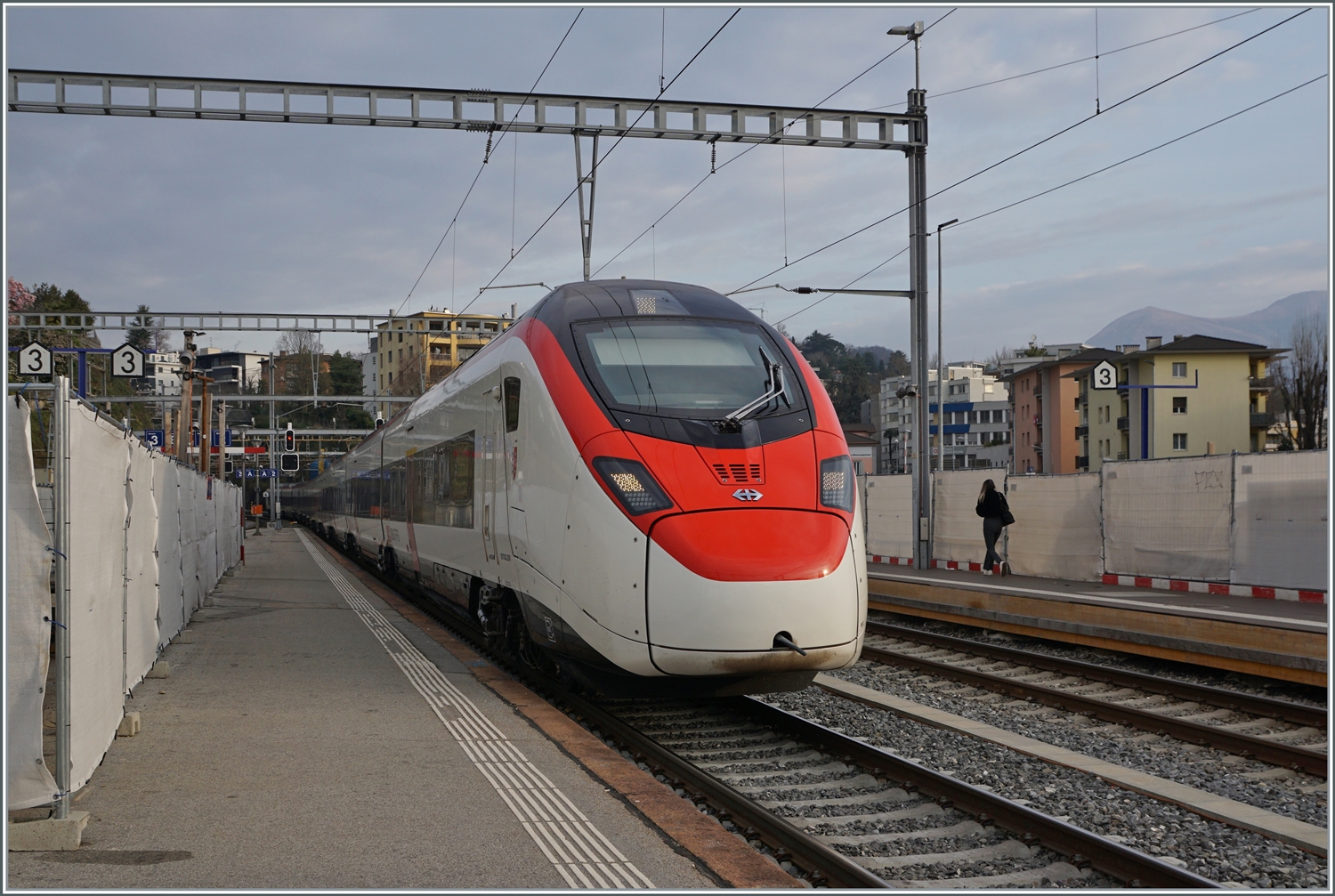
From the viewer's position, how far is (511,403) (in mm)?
9797

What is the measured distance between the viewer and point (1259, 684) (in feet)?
36.2

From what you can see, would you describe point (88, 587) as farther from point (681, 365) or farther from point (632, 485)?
point (681, 365)

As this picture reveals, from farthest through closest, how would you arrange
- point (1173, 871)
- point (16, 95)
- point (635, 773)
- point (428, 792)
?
point (16, 95), point (635, 773), point (428, 792), point (1173, 871)

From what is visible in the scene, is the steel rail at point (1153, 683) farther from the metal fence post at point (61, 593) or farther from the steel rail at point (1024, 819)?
the metal fence post at point (61, 593)

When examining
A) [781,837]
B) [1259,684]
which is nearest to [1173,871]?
[781,837]

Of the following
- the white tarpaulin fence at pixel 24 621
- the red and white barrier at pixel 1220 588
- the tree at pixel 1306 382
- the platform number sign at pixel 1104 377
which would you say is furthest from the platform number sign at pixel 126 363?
the tree at pixel 1306 382

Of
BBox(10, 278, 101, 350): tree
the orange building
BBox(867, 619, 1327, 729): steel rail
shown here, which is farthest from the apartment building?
BBox(867, 619, 1327, 729): steel rail

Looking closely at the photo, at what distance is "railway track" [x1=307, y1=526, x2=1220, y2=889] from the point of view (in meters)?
5.30

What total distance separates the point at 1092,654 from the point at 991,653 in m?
1.29

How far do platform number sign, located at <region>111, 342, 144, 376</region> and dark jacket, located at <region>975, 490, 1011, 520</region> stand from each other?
15.4m

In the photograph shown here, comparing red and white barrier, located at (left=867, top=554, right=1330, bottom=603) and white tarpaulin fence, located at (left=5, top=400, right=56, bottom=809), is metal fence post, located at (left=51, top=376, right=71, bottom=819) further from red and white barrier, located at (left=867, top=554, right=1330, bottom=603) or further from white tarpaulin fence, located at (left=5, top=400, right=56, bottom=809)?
red and white barrier, located at (left=867, top=554, right=1330, bottom=603)

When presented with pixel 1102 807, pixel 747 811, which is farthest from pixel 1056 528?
pixel 747 811

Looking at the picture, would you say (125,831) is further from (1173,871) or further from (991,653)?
(991,653)

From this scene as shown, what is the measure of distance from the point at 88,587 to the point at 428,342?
4741 cm
